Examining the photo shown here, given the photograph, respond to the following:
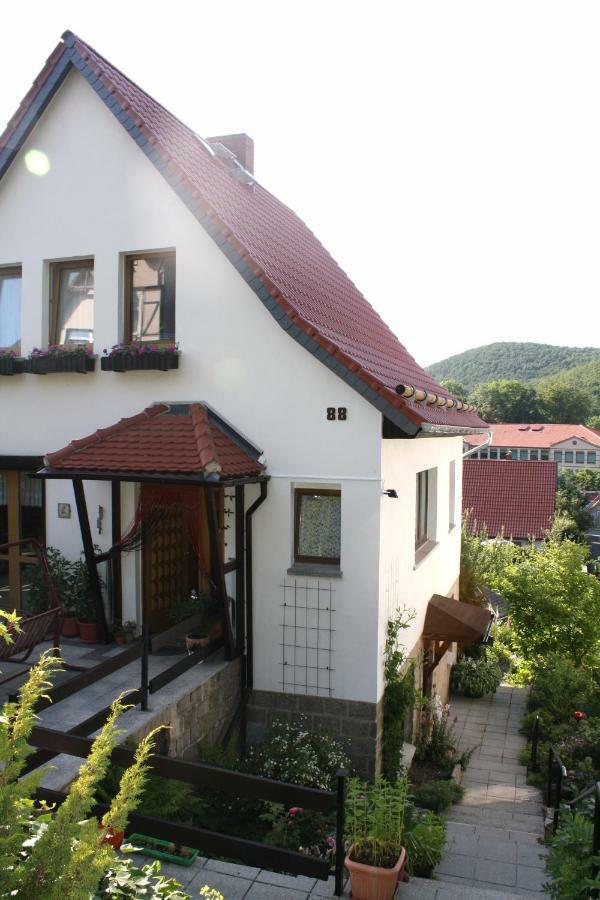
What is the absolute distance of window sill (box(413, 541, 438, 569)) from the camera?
428 inches

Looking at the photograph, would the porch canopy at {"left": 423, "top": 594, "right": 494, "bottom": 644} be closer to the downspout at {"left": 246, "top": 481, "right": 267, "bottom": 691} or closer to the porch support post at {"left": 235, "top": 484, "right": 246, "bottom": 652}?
the downspout at {"left": 246, "top": 481, "right": 267, "bottom": 691}

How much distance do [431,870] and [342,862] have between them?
6.15ft

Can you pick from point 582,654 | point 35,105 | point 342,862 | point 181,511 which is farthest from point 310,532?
point 582,654

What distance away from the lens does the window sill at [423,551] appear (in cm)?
1086

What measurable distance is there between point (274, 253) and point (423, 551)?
16.9 ft

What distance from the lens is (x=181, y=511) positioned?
9625 millimetres

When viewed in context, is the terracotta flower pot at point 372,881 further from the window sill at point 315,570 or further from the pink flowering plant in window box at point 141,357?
the pink flowering plant in window box at point 141,357

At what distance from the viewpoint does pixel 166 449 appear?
26.6ft

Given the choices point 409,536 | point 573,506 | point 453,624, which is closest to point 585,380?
point 573,506

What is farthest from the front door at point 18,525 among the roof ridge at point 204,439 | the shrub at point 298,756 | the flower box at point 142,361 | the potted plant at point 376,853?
the potted plant at point 376,853

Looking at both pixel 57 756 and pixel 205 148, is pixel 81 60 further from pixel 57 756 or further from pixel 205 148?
pixel 57 756

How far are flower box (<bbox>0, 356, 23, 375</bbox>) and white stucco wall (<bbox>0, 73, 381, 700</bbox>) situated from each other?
257 mm

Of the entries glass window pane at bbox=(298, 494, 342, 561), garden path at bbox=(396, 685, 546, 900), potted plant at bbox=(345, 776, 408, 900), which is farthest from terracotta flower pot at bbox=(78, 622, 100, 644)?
garden path at bbox=(396, 685, 546, 900)

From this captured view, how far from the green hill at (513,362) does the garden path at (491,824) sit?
144 metres
